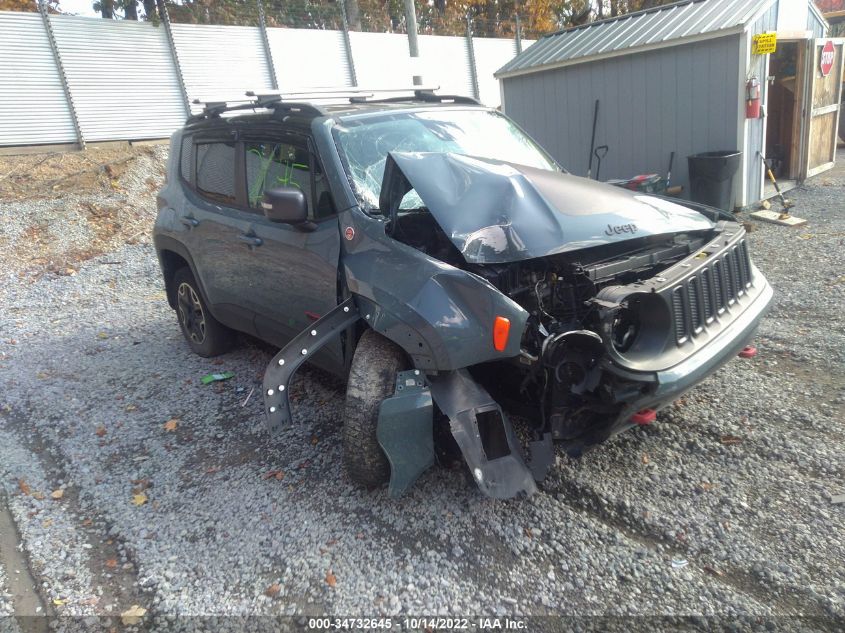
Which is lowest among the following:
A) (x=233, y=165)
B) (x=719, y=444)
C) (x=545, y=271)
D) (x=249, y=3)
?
(x=719, y=444)

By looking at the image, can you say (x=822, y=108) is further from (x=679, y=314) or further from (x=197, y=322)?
(x=197, y=322)

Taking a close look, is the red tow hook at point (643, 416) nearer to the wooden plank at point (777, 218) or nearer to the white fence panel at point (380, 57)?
the wooden plank at point (777, 218)

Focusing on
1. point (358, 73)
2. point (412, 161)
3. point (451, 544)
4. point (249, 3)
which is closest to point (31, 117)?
point (249, 3)

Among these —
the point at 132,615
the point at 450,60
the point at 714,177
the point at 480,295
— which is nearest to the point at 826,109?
the point at 714,177

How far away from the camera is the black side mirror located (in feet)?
11.3

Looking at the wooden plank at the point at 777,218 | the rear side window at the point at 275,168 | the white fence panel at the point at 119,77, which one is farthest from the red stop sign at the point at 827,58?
the white fence panel at the point at 119,77

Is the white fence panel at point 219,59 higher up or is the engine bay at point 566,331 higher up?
the white fence panel at point 219,59

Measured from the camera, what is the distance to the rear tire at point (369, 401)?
10.5 feet

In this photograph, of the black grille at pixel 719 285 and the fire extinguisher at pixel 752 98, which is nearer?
the black grille at pixel 719 285

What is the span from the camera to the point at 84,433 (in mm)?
4438

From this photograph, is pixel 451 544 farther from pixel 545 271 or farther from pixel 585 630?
pixel 545 271

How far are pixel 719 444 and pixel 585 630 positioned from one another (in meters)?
1.59

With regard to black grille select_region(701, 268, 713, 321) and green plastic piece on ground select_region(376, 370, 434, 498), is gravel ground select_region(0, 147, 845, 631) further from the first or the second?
black grille select_region(701, 268, 713, 321)

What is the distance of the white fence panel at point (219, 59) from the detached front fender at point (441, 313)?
12.3 metres
